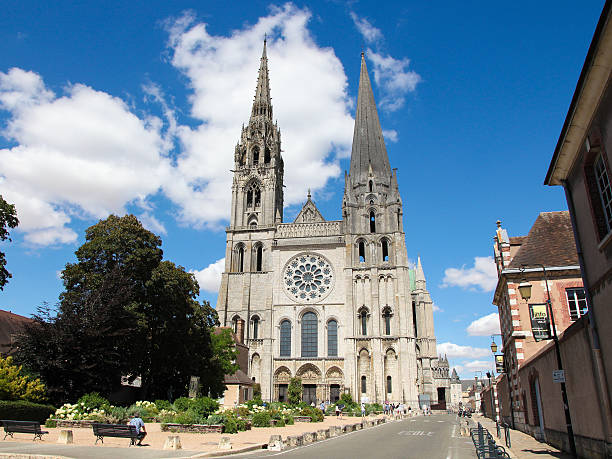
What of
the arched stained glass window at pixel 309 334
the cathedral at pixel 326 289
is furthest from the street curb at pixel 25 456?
the arched stained glass window at pixel 309 334

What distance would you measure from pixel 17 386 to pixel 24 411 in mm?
1656

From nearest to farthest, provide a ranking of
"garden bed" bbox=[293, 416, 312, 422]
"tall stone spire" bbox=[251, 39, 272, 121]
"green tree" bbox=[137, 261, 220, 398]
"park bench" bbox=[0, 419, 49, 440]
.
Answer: "park bench" bbox=[0, 419, 49, 440], "garden bed" bbox=[293, 416, 312, 422], "green tree" bbox=[137, 261, 220, 398], "tall stone spire" bbox=[251, 39, 272, 121]

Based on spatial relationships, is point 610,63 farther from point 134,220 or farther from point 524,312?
point 134,220

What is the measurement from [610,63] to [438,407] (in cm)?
6996

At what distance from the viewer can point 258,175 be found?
5600cm

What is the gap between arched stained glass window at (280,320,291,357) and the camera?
49.3 metres

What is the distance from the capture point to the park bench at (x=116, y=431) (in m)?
14.0

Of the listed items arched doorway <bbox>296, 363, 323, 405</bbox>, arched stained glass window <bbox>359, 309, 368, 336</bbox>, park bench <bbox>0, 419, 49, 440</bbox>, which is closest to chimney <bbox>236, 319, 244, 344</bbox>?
arched doorway <bbox>296, 363, 323, 405</bbox>

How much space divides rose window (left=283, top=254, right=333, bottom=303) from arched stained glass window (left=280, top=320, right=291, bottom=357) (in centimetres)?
301

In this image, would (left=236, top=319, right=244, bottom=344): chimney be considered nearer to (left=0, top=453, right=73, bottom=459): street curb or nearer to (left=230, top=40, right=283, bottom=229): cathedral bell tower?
(left=230, top=40, right=283, bottom=229): cathedral bell tower

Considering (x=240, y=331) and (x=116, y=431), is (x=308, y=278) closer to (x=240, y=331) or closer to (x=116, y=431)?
(x=240, y=331)

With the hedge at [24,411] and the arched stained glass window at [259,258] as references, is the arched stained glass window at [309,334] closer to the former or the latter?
the arched stained glass window at [259,258]

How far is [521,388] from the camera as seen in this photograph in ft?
68.2

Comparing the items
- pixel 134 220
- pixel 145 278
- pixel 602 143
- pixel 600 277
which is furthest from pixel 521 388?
pixel 134 220
